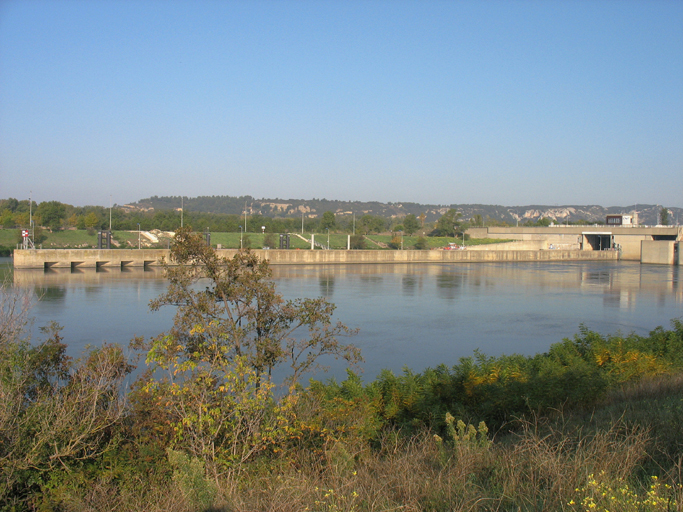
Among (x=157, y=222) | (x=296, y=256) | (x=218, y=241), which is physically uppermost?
(x=157, y=222)

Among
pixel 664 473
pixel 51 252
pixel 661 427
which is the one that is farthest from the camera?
pixel 51 252

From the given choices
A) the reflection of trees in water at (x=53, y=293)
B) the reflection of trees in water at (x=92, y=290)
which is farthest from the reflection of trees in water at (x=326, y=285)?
the reflection of trees in water at (x=53, y=293)

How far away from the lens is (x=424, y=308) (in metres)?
25.8

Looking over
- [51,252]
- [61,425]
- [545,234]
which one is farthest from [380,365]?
[545,234]

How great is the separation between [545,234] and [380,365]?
71.6 m


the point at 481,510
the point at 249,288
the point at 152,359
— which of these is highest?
the point at 249,288

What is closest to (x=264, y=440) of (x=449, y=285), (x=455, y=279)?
(x=449, y=285)

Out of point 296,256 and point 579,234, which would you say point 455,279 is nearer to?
point 296,256

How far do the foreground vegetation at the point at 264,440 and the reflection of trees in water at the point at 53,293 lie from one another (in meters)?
20.6

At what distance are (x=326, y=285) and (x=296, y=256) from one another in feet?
65.7

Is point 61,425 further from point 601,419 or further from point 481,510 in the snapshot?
point 601,419

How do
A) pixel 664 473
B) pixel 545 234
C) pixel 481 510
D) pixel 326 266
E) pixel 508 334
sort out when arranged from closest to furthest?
1. pixel 481 510
2. pixel 664 473
3. pixel 508 334
4. pixel 326 266
5. pixel 545 234

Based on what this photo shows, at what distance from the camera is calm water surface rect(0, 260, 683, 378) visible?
1723cm

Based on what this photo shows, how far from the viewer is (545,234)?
7950cm
